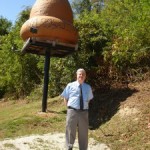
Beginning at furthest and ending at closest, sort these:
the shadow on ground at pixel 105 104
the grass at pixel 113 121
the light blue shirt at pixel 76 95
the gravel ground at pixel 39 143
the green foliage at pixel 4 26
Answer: the green foliage at pixel 4 26
the shadow on ground at pixel 105 104
the grass at pixel 113 121
the gravel ground at pixel 39 143
the light blue shirt at pixel 76 95

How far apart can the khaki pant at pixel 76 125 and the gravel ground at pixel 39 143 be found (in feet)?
2.89

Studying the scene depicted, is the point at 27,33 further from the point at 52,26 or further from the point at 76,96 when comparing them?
the point at 76,96

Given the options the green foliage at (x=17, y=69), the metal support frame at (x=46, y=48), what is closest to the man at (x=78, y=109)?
the metal support frame at (x=46, y=48)

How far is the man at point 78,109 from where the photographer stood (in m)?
7.87

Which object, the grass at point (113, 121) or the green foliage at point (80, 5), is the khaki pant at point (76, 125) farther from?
the green foliage at point (80, 5)

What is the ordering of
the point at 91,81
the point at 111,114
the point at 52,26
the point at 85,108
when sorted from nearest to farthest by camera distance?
the point at 85,108 < the point at 111,114 < the point at 52,26 < the point at 91,81

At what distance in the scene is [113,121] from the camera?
10844 millimetres

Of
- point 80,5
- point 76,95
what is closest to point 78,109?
point 76,95

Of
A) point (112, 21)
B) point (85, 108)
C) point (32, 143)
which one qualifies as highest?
point (112, 21)

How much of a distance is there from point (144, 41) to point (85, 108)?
672 cm

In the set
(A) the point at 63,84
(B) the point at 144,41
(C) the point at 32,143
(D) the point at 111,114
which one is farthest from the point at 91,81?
(C) the point at 32,143

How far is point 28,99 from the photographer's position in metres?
19.2

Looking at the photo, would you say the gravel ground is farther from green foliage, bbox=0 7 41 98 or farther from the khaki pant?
green foliage, bbox=0 7 41 98

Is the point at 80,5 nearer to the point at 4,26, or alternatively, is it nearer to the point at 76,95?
the point at 4,26
